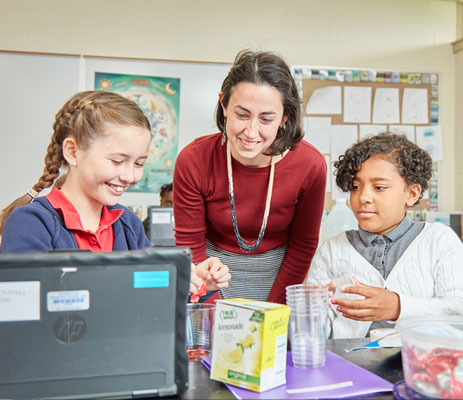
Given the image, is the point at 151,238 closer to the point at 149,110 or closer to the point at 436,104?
the point at 149,110

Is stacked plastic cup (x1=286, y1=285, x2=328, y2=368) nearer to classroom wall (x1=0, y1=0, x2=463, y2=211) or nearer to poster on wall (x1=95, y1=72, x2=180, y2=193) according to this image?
poster on wall (x1=95, y1=72, x2=180, y2=193)

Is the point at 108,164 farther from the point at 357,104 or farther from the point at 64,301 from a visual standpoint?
the point at 357,104

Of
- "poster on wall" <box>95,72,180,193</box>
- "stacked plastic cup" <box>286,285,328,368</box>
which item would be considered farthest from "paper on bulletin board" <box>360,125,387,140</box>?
"stacked plastic cup" <box>286,285,328,368</box>

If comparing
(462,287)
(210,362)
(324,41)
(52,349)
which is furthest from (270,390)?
(324,41)

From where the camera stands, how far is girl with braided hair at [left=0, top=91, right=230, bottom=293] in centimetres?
101

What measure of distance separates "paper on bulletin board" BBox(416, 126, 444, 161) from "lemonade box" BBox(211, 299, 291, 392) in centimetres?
282

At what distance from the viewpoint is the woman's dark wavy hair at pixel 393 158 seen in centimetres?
138

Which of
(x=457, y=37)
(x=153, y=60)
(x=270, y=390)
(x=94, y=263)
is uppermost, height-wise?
(x=457, y=37)

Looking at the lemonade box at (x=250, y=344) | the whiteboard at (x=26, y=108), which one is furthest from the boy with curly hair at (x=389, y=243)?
the whiteboard at (x=26, y=108)

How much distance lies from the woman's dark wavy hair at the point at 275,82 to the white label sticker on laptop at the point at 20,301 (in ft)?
2.84

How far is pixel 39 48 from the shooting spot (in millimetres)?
2895

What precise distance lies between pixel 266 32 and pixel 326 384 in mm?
2743

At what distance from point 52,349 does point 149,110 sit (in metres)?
2.54

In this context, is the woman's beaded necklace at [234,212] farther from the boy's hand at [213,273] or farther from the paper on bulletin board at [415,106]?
the paper on bulletin board at [415,106]
